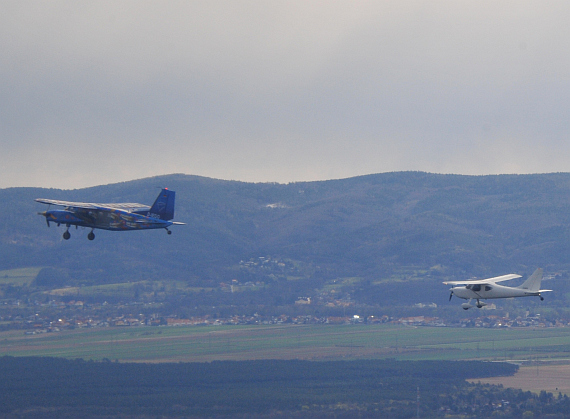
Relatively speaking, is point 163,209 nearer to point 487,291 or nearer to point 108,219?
point 108,219

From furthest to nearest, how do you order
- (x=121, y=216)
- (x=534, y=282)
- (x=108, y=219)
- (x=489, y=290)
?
(x=489, y=290)
(x=534, y=282)
(x=108, y=219)
(x=121, y=216)

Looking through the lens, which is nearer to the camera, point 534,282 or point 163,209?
point 163,209

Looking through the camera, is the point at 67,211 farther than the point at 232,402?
No

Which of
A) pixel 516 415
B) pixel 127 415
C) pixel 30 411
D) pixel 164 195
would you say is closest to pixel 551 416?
pixel 516 415

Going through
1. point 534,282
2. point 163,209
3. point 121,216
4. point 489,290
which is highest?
point 163,209

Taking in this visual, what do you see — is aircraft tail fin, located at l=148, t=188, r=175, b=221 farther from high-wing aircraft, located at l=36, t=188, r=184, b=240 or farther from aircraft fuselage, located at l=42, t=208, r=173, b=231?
aircraft fuselage, located at l=42, t=208, r=173, b=231

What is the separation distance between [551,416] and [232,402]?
63.5 metres

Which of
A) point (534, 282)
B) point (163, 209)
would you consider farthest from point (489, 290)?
point (163, 209)

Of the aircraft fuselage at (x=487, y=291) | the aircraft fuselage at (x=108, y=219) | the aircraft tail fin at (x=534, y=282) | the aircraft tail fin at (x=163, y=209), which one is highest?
the aircraft tail fin at (x=163, y=209)

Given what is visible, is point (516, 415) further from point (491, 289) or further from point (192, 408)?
point (491, 289)

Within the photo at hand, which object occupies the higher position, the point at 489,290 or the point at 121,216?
the point at 121,216

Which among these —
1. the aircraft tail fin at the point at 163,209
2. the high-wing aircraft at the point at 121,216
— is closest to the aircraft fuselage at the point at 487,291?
the aircraft tail fin at the point at 163,209

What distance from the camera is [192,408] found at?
198625 mm

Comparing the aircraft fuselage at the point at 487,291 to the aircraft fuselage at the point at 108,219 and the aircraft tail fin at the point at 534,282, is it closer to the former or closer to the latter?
the aircraft tail fin at the point at 534,282
